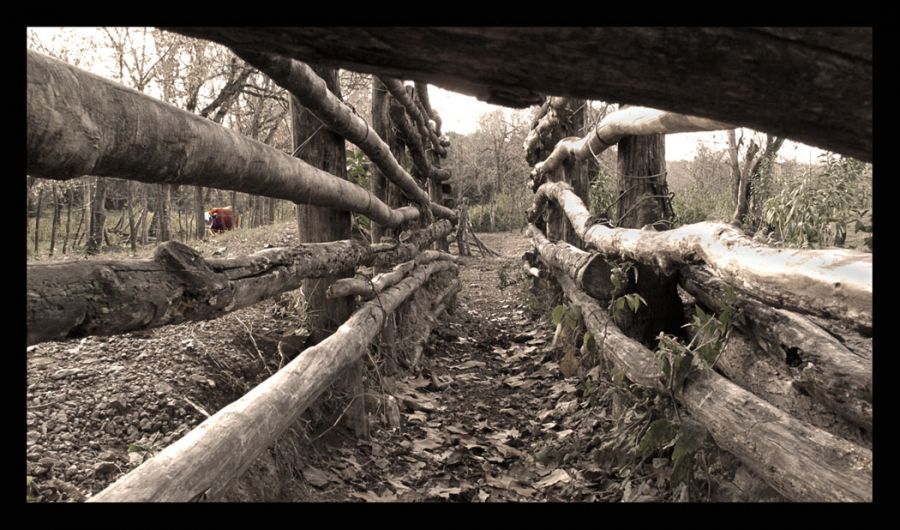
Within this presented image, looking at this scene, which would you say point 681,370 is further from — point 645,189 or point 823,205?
point 823,205

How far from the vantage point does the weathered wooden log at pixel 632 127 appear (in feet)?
8.36

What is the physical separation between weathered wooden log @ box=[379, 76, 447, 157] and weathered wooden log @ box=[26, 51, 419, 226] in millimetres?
1260

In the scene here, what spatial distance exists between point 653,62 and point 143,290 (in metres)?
1.34

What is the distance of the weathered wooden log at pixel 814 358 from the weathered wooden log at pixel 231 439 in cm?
183

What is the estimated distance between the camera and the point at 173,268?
1658 mm

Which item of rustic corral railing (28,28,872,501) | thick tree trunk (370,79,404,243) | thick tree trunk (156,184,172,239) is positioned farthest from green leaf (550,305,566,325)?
thick tree trunk (156,184,172,239)

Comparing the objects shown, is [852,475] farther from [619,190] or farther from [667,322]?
[619,190]

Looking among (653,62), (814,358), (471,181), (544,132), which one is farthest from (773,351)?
(471,181)

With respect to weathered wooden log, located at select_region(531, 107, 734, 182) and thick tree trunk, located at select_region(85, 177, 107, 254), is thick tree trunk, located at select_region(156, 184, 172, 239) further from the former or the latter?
weathered wooden log, located at select_region(531, 107, 734, 182)

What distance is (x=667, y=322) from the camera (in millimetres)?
3459

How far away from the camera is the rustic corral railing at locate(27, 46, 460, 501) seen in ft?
4.09

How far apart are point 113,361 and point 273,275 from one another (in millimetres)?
1166

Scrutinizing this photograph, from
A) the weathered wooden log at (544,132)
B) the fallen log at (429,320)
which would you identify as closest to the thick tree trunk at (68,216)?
the fallen log at (429,320)

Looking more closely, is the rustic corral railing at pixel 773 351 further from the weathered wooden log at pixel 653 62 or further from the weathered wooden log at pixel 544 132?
the weathered wooden log at pixel 544 132
